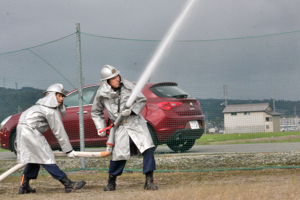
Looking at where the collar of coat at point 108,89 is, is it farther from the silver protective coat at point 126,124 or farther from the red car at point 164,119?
the red car at point 164,119

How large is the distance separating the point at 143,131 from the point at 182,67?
8.84ft

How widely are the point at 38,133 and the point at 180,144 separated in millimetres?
4580

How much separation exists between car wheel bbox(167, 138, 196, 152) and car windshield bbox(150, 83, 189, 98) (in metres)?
0.97

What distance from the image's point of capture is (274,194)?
215 inches

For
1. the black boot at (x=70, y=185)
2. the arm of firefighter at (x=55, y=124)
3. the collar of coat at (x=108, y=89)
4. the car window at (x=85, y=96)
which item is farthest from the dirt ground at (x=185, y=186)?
the car window at (x=85, y=96)

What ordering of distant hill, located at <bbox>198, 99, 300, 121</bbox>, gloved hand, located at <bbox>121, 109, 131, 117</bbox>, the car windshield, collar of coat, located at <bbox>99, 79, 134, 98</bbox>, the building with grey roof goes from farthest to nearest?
the car windshield
the building with grey roof
distant hill, located at <bbox>198, 99, 300, 121</bbox>
collar of coat, located at <bbox>99, 79, 134, 98</bbox>
gloved hand, located at <bbox>121, 109, 131, 117</bbox>

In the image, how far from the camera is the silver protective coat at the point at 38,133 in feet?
20.9

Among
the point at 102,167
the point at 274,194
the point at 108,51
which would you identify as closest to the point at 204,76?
the point at 108,51

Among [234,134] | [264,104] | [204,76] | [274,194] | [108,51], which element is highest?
[108,51]

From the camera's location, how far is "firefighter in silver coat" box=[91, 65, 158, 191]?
6.34 metres

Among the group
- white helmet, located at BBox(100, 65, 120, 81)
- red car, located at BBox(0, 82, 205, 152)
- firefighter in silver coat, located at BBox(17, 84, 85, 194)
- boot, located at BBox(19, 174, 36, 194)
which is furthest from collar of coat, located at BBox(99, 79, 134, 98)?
red car, located at BBox(0, 82, 205, 152)

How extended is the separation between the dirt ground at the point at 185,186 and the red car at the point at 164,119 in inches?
64.2

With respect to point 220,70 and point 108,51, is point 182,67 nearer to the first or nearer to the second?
point 220,70

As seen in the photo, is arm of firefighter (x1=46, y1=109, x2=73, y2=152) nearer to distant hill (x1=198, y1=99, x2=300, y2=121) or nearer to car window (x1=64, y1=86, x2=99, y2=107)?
distant hill (x1=198, y1=99, x2=300, y2=121)
